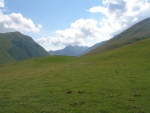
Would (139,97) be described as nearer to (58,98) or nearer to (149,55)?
(58,98)

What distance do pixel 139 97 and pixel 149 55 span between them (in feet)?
116

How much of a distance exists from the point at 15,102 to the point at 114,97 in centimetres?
885

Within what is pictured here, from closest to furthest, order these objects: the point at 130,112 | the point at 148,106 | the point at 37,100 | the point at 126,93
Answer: the point at 130,112, the point at 148,106, the point at 37,100, the point at 126,93

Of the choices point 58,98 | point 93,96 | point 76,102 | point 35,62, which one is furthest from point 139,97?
point 35,62

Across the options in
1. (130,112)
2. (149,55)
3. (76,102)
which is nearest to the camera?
(130,112)

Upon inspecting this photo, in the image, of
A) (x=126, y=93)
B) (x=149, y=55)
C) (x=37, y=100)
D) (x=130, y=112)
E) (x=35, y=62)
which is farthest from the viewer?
(x=35, y=62)

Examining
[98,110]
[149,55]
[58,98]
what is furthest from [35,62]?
[98,110]

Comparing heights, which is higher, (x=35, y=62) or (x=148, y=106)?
(x=35, y=62)

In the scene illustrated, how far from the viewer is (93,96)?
80.9ft

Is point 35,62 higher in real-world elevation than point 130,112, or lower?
higher

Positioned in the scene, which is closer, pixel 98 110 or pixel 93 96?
pixel 98 110

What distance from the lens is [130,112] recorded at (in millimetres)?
18703

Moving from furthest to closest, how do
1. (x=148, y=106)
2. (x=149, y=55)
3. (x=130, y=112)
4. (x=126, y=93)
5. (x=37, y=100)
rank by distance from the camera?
1. (x=149, y=55)
2. (x=126, y=93)
3. (x=37, y=100)
4. (x=148, y=106)
5. (x=130, y=112)

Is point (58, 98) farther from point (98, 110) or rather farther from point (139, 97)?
point (139, 97)
